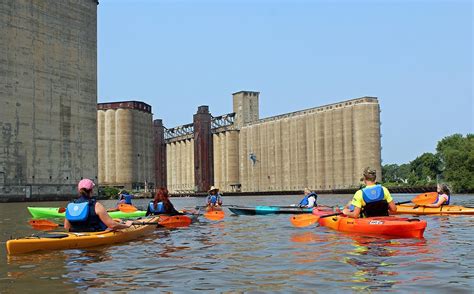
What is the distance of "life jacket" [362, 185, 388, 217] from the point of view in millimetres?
15258

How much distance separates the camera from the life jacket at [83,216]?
13460 mm

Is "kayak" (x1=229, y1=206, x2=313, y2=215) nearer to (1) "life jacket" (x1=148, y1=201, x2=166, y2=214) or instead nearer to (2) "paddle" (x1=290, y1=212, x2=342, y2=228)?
(2) "paddle" (x1=290, y1=212, x2=342, y2=228)

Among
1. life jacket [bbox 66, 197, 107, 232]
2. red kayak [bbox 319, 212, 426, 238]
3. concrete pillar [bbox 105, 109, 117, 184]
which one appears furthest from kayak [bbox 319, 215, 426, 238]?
concrete pillar [bbox 105, 109, 117, 184]

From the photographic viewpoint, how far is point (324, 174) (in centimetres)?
13612

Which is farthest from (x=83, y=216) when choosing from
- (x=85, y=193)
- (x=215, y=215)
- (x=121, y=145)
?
(x=121, y=145)

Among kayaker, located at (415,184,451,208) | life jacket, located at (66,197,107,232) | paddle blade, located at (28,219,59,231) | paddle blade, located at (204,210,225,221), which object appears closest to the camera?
life jacket, located at (66,197,107,232)

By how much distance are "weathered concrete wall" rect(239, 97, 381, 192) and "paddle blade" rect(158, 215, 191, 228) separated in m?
104

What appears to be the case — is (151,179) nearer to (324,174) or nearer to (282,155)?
(282,155)

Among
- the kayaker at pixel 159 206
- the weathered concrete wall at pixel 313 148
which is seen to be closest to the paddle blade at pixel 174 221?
the kayaker at pixel 159 206

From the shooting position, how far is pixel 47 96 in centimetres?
8444

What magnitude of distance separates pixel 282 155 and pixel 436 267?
139282 millimetres

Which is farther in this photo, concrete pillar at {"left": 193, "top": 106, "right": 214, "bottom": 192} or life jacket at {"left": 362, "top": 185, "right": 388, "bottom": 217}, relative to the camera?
concrete pillar at {"left": 193, "top": 106, "right": 214, "bottom": 192}

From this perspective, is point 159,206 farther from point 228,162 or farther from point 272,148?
point 228,162

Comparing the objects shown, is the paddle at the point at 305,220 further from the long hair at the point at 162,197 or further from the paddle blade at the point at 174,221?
the long hair at the point at 162,197
